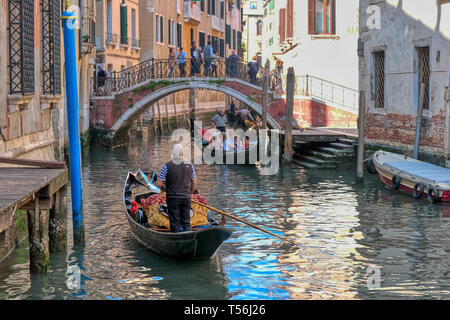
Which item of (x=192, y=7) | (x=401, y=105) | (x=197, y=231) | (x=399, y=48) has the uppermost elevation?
(x=192, y=7)

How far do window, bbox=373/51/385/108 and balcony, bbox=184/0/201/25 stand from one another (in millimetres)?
17866

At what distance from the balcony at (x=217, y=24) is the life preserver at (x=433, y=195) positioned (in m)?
28.2

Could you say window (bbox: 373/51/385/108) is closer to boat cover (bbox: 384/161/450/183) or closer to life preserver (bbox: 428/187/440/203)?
boat cover (bbox: 384/161/450/183)

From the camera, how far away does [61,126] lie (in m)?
15.9

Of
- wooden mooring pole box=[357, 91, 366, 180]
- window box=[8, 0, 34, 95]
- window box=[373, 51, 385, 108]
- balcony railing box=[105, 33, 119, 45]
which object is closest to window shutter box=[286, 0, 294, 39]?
balcony railing box=[105, 33, 119, 45]

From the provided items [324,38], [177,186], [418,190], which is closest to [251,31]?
[324,38]

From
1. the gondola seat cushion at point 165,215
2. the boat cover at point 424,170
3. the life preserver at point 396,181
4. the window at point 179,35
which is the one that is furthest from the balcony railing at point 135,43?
the gondola seat cushion at point 165,215

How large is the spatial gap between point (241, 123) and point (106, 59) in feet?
32.4

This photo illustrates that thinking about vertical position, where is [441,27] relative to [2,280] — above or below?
above

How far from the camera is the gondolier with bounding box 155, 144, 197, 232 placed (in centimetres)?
808

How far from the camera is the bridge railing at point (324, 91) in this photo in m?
22.9

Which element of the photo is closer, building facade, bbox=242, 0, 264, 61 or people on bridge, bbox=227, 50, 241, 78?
people on bridge, bbox=227, 50, 241, 78
